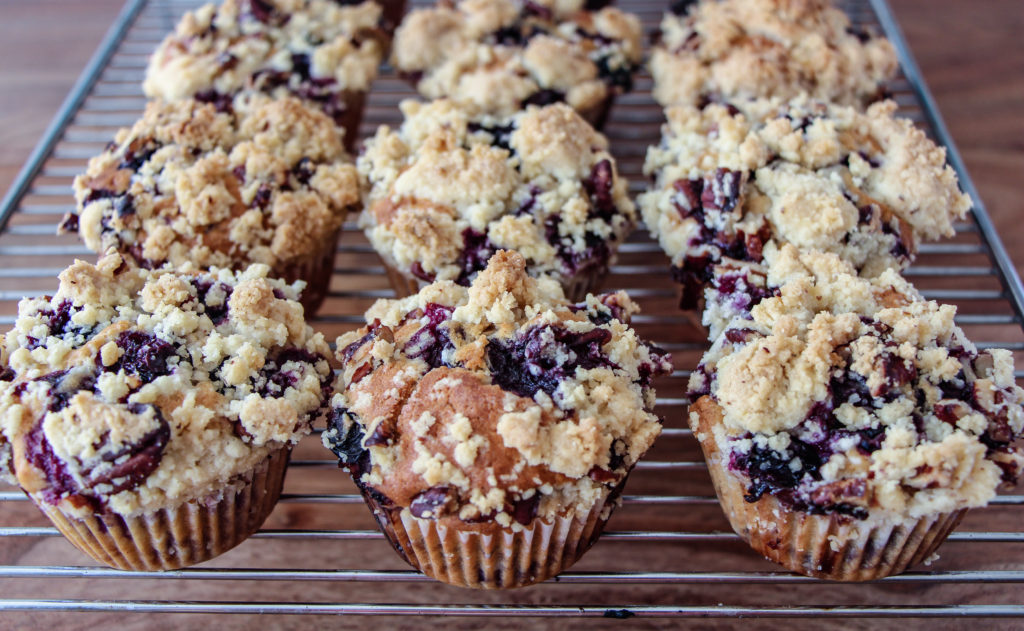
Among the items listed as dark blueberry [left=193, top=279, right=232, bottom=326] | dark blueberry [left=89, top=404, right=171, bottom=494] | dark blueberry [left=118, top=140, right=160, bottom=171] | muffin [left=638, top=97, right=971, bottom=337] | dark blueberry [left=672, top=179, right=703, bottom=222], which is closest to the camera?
dark blueberry [left=89, top=404, right=171, bottom=494]

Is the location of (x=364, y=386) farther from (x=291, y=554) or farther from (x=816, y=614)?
(x=816, y=614)

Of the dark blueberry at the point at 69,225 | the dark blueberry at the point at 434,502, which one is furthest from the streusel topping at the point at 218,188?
the dark blueberry at the point at 434,502

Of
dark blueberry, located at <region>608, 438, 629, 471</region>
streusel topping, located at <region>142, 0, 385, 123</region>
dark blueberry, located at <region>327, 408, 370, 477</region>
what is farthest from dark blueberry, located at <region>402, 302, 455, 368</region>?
streusel topping, located at <region>142, 0, 385, 123</region>

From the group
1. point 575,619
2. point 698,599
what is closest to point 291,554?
point 575,619

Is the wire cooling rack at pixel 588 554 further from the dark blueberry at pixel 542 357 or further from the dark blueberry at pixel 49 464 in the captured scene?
the dark blueberry at pixel 542 357

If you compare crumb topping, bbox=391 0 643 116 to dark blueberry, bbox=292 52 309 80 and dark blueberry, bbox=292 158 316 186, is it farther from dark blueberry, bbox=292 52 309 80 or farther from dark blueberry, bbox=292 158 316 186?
dark blueberry, bbox=292 158 316 186

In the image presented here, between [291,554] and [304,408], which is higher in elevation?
[304,408]
